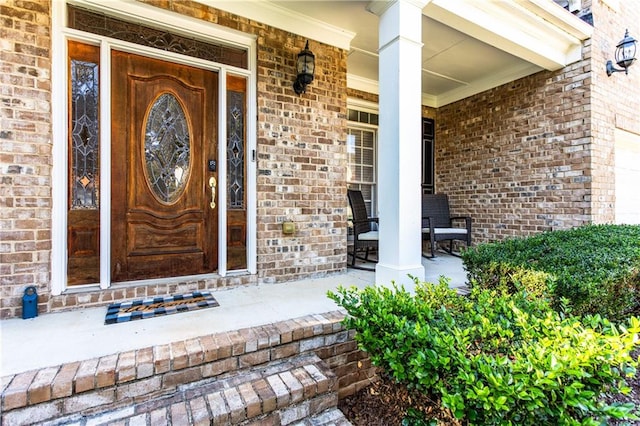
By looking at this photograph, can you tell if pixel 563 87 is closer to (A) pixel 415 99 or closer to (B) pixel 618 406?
(A) pixel 415 99

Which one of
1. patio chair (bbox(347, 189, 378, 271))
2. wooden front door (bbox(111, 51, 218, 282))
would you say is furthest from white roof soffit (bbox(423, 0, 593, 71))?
wooden front door (bbox(111, 51, 218, 282))

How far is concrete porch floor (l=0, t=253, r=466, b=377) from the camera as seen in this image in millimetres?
1659

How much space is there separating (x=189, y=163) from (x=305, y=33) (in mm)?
1881

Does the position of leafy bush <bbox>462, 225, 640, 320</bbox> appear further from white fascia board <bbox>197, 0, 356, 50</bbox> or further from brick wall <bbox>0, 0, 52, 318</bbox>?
brick wall <bbox>0, 0, 52, 318</bbox>

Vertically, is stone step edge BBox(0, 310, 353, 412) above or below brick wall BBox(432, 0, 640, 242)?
below

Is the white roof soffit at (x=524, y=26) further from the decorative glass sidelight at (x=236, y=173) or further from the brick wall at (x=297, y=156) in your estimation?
the decorative glass sidelight at (x=236, y=173)

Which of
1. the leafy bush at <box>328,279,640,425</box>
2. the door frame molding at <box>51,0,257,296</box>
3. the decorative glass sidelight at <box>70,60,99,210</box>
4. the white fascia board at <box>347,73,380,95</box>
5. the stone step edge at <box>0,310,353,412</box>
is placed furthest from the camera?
the white fascia board at <box>347,73,380,95</box>

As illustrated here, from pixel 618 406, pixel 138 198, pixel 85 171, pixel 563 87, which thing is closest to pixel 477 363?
pixel 618 406

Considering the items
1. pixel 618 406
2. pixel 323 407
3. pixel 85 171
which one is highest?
pixel 85 171

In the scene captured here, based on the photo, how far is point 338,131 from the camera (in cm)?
364

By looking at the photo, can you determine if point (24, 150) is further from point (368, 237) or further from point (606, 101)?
point (606, 101)

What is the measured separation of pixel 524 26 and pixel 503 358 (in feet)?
13.3

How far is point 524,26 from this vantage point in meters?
3.64

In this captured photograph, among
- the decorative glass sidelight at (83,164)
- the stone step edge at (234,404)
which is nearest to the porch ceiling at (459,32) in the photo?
the decorative glass sidelight at (83,164)
